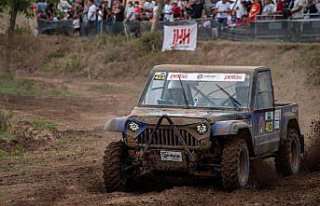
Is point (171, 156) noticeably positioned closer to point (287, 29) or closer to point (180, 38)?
point (287, 29)

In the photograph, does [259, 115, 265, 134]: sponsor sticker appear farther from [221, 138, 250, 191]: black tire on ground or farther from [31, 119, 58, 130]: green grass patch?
[31, 119, 58, 130]: green grass patch

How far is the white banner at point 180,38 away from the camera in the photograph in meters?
31.2

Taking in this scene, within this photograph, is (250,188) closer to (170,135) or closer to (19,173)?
(170,135)

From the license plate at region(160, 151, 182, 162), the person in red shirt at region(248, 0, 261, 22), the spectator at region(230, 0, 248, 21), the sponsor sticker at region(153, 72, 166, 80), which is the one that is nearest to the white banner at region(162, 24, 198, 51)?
the spectator at region(230, 0, 248, 21)

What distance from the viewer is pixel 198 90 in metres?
11.5

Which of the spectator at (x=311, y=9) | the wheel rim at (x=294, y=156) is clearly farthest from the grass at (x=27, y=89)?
the wheel rim at (x=294, y=156)

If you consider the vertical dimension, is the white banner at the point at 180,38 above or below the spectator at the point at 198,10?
below

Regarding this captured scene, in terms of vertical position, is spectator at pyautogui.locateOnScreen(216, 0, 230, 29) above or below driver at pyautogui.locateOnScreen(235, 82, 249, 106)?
below

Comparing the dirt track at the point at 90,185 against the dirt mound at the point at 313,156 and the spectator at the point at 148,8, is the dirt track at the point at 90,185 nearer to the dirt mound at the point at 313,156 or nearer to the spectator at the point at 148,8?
the dirt mound at the point at 313,156

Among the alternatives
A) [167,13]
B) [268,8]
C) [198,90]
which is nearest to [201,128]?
[198,90]

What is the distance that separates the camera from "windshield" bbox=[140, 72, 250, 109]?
11.3 meters

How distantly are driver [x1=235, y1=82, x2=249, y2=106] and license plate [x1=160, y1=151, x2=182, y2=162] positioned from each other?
1454 mm

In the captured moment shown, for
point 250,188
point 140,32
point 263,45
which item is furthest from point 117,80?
point 250,188

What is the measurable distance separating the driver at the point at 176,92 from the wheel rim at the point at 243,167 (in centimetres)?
118
